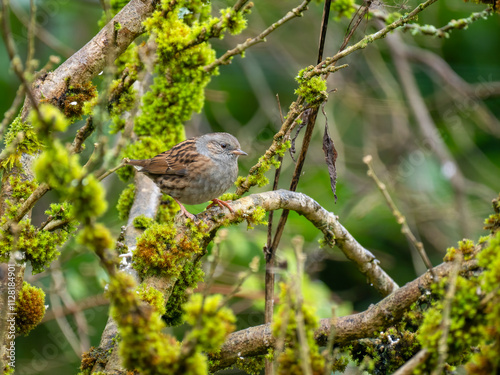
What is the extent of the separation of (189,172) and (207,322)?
8.79 ft

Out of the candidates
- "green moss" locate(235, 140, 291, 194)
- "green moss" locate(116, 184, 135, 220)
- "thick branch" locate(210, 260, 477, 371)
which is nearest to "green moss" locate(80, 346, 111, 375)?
"thick branch" locate(210, 260, 477, 371)

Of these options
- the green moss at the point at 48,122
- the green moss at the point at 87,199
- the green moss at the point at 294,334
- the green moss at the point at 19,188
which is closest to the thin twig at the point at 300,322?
the green moss at the point at 294,334

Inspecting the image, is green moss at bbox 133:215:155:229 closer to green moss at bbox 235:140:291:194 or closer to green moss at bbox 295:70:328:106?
green moss at bbox 235:140:291:194

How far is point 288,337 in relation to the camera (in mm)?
1802

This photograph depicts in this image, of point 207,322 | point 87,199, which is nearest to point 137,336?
point 207,322

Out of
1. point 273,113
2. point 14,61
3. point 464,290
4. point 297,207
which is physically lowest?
point 464,290

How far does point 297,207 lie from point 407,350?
3.62ft

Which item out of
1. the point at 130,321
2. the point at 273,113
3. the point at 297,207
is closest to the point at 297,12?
the point at 297,207

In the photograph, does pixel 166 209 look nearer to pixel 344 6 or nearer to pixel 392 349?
pixel 344 6

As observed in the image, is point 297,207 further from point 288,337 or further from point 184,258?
point 288,337

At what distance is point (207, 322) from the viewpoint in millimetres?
1529

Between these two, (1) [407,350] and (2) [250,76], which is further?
(2) [250,76]

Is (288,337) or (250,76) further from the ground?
(250,76)

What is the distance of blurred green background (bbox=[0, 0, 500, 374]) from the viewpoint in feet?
19.0
